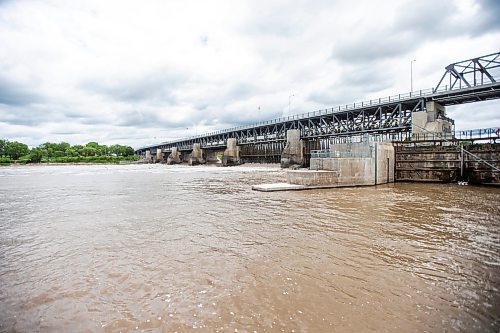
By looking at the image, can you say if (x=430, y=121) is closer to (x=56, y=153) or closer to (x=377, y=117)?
(x=377, y=117)

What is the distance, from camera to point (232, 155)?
80750mm

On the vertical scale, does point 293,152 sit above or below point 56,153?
below

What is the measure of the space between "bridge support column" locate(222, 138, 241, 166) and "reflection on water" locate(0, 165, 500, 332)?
68.2 meters

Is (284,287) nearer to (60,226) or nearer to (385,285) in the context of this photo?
(385,285)

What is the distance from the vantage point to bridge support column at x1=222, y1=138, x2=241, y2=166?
80.2 metres

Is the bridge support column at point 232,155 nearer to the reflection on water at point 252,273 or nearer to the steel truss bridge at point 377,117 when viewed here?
the steel truss bridge at point 377,117

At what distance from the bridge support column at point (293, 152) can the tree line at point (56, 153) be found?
108 m

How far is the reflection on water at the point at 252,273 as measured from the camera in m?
4.37

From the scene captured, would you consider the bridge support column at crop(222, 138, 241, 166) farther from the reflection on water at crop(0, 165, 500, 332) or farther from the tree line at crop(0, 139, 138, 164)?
the tree line at crop(0, 139, 138, 164)

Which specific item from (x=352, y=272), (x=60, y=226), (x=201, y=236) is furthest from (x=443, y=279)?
(x=60, y=226)

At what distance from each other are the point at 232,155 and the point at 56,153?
379ft

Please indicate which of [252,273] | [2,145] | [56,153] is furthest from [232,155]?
[2,145]

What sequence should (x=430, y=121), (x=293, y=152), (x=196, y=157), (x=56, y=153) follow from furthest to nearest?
(x=56, y=153)
(x=196, y=157)
(x=293, y=152)
(x=430, y=121)

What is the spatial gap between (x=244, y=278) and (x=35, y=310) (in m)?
3.79
